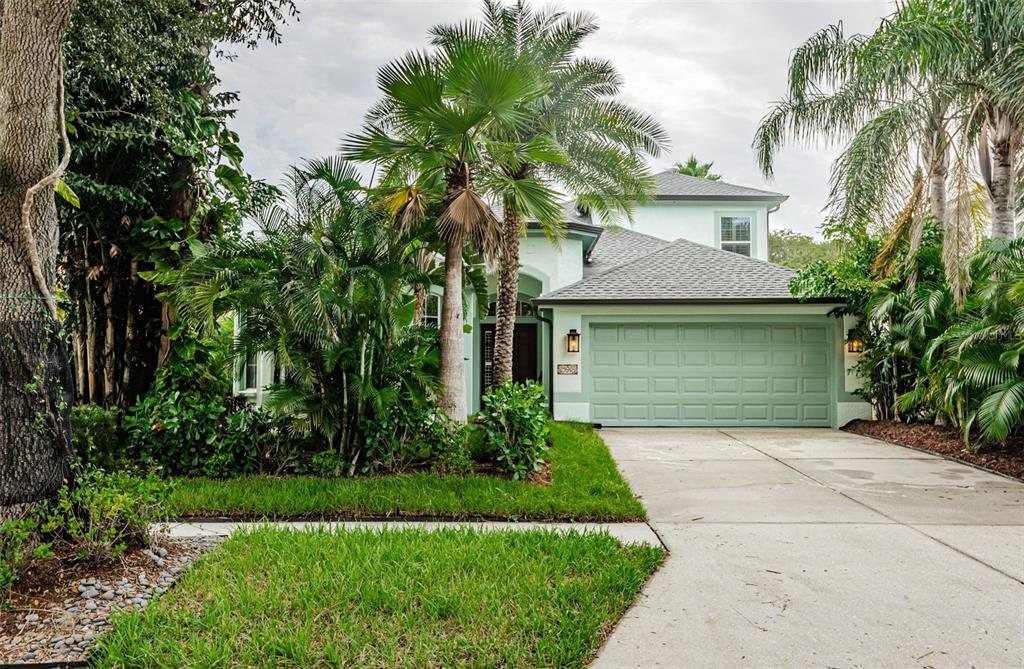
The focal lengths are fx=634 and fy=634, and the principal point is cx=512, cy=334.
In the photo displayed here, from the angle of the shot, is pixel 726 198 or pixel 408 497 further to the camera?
pixel 726 198

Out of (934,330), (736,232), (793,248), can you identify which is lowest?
(934,330)

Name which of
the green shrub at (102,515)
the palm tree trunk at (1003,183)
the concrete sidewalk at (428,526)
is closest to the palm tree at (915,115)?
the palm tree trunk at (1003,183)

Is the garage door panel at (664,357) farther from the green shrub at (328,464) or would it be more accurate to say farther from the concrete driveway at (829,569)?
the green shrub at (328,464)

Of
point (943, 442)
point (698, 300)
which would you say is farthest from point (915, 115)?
point (943, 442)

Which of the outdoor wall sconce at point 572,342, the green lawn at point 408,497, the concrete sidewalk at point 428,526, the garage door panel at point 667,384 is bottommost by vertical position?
the concrete sidewalk at point 428,526

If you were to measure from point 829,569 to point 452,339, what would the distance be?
198 inches

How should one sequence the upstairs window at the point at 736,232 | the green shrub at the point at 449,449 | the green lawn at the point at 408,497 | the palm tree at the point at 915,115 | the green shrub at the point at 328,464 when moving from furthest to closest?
the upstairs window at the point at 736,232
the palm tree at the point at 915,115
the green shrub at the point at 449,449
the green shrub at the point at 328,464
the green lawn at the point at 408,497

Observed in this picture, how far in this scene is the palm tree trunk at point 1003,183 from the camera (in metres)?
9.64

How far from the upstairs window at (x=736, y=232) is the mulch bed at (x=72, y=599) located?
57.8 feet

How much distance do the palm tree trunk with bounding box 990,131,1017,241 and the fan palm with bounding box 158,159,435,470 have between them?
9.05 m

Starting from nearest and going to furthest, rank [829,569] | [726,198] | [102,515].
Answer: [102,515], [829,569], [726,198]

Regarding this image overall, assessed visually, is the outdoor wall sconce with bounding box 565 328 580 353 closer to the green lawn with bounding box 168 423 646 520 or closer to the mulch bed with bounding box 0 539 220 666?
the green lawn with bounding box 168 423 646 520

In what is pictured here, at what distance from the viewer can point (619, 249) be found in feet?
55.3

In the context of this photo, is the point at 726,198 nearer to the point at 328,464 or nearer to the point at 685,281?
the point at 685,281
